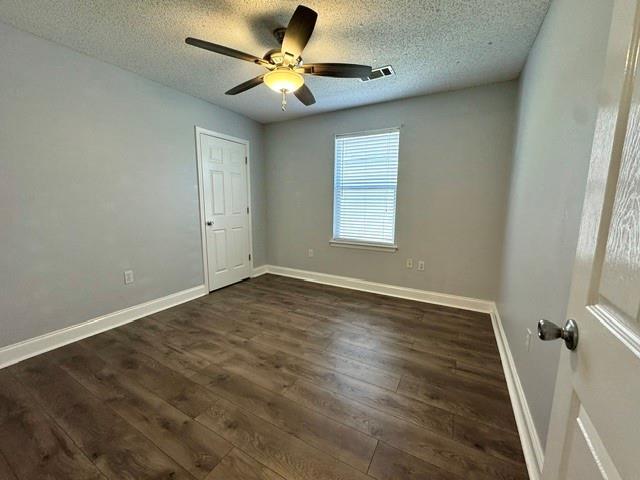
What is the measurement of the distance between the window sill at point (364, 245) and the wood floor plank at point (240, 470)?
2.65 meters

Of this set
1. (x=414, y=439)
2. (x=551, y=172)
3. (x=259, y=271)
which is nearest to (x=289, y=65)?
(x=551, y=172)

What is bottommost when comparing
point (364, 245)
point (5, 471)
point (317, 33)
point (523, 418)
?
point (5, 471)

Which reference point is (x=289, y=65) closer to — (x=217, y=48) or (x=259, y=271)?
(x=217, y=48)

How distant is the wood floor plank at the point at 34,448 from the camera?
1.20 m

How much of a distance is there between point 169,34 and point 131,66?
795 millimetres

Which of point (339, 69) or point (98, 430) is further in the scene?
point (339, 69)

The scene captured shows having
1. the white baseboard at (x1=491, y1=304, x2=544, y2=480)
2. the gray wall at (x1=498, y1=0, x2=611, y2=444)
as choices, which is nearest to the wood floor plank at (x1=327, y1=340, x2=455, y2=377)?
the white baseboard at (x1=491, y1=304, x2=544, y2=480)

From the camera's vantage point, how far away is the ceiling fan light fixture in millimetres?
1821

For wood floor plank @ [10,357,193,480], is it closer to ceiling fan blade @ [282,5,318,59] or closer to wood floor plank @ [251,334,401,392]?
wood floor plank @ [251,334,401,392]

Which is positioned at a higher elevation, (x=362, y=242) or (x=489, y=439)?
(x=362, y=242)

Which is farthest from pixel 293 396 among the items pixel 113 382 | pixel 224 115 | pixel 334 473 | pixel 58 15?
pixel 224 115

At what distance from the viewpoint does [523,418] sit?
142 centimetres

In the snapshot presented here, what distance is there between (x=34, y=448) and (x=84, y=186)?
1.93 meters

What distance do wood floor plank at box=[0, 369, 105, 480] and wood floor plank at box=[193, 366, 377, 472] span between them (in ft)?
2.14
